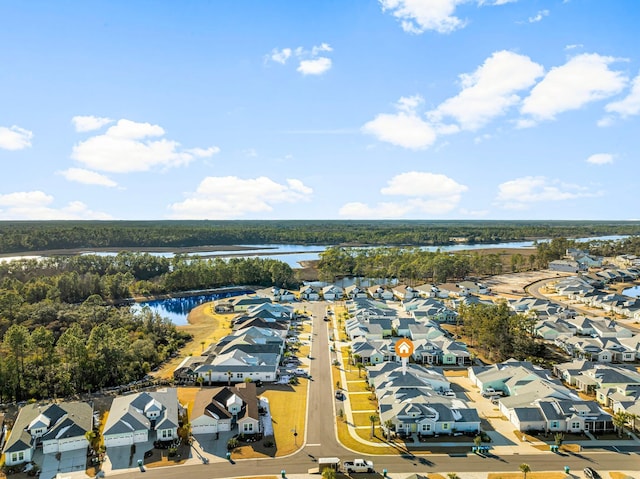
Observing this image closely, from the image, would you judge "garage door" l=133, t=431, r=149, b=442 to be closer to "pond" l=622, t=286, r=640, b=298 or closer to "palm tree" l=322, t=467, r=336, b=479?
"palm tree" l=322, t=467, r=336, b=479

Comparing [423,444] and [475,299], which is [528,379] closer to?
[423,444]

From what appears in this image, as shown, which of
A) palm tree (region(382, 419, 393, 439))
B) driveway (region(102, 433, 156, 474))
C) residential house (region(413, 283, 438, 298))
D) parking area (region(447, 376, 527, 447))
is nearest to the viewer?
driveway (region(102, 433, 156, 474))

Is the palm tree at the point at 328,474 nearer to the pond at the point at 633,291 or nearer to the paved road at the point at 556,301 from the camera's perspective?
the paved road at the point at 556,301

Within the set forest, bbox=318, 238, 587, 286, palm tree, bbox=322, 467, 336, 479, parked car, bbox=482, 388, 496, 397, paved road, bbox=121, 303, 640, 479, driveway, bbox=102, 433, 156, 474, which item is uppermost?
forest, bbox=318, 238, 587, 286

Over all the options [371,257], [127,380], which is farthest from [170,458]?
[371,257]

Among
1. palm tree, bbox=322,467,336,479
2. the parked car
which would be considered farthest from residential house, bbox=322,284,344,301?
palm tree, bbox=322,467,336,479
